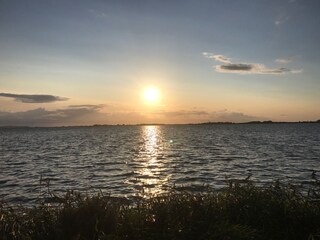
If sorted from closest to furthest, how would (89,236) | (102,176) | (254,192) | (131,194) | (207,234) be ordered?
(207,234), (89,236), (254,192), (131,194), (102,176)

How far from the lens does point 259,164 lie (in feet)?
134

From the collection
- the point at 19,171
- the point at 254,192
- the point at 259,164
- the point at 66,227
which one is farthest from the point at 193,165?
the point at 66,227

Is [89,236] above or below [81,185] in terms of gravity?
above

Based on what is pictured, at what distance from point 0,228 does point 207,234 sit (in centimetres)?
568

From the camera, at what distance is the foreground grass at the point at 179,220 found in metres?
8.76

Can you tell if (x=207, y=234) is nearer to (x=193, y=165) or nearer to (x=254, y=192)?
(x=254, y=192)

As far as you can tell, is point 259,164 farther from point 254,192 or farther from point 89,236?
point 89,236

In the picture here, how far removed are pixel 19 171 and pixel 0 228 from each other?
30.6 metres

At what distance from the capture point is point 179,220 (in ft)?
31.0

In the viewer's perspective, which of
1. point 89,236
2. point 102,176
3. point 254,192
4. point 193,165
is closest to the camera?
point 89,236

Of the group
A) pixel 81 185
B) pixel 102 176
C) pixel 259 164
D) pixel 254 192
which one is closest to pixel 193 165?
pixel 259 164

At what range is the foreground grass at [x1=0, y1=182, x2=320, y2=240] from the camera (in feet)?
28.7

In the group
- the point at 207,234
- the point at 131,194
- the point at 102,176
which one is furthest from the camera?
the point at 102,176

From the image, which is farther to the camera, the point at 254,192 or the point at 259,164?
the point at 259,164
